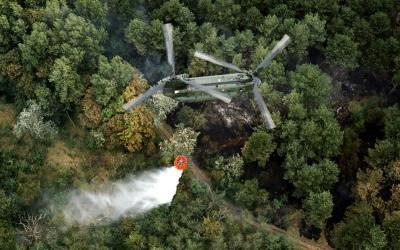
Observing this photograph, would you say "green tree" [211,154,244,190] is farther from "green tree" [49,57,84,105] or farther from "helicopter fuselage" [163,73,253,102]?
"green tree" [49,57,84,105]

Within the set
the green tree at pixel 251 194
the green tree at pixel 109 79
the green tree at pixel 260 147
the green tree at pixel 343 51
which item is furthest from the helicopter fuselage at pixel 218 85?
the green tree at pixel 343 51

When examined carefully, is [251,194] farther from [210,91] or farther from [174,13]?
[174,13]

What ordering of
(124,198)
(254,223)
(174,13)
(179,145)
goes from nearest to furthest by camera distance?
(179,145) < (254,223) < (124,198) < (174,13)

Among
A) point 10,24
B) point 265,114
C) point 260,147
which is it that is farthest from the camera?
point 10,24

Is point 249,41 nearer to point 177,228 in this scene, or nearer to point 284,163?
point 284,163

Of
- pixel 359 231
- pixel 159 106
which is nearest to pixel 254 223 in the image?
pixel 359 231

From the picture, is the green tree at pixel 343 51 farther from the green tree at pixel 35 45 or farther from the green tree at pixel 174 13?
the green tree at pixel 35 45
